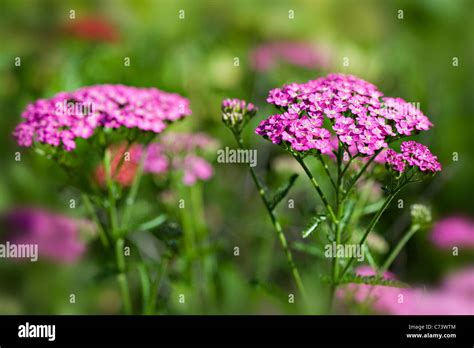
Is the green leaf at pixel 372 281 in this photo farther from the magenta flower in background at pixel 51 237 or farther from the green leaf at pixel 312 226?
the magenta flower in background at pixel 51 237

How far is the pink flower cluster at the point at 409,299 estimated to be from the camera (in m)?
1.68

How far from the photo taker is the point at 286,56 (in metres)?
3.27

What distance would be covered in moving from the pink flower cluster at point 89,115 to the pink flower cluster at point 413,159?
0.54 meters

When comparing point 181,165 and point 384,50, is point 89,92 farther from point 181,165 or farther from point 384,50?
point 384,50

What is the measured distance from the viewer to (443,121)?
3129 millimetres

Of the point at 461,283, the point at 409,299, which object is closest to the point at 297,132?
the point at 409,299

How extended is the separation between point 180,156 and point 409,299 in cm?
81

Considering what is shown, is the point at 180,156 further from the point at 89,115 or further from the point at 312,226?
the point at 312,226

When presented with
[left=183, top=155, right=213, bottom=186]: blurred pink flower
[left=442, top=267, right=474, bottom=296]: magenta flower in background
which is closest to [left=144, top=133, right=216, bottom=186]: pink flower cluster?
[left=183, top=155, right=213, bottom=186]: blurred pink flower

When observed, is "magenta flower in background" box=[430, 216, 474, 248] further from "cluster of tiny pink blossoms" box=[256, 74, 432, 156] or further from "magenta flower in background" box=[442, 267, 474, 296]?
"cluster of tiny pink blossoms" box=[256, 74, 432, 156]

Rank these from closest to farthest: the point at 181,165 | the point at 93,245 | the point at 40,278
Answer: the point at 181,165
the point at 40,278
the point at 93,245

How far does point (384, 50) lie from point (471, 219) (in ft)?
4.70

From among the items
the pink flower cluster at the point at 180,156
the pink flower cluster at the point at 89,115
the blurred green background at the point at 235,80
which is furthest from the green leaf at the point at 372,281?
the pink flower cluster at the point at 180,156
